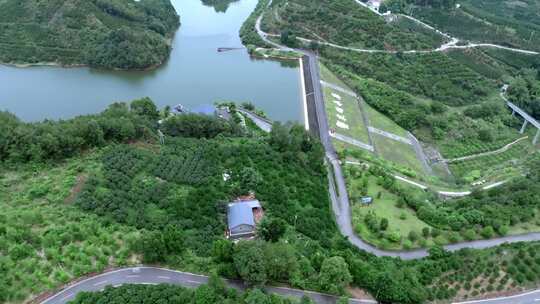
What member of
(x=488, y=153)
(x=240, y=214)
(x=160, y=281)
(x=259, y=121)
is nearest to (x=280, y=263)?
(x=240, y=214)

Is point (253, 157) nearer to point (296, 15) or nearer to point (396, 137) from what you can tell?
point (396, 137)

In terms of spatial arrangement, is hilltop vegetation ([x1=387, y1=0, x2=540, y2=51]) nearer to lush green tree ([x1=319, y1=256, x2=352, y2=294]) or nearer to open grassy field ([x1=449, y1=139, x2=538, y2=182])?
open grassy field ([x1=449, y1=139, x2=538, y2=182])

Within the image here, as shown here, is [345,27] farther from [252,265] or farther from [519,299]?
[252,265]

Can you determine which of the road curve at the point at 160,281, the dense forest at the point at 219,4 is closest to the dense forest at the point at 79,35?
the dense forest at the point at 219,4

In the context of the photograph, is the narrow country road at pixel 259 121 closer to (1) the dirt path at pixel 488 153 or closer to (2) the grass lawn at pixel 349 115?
(2) the grass lawn at pixel 349 115

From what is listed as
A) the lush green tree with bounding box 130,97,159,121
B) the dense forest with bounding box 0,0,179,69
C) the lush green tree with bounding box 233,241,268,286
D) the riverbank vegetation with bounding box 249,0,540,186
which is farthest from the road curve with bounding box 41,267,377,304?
the dense forest with bounding box 0,0,179,69
